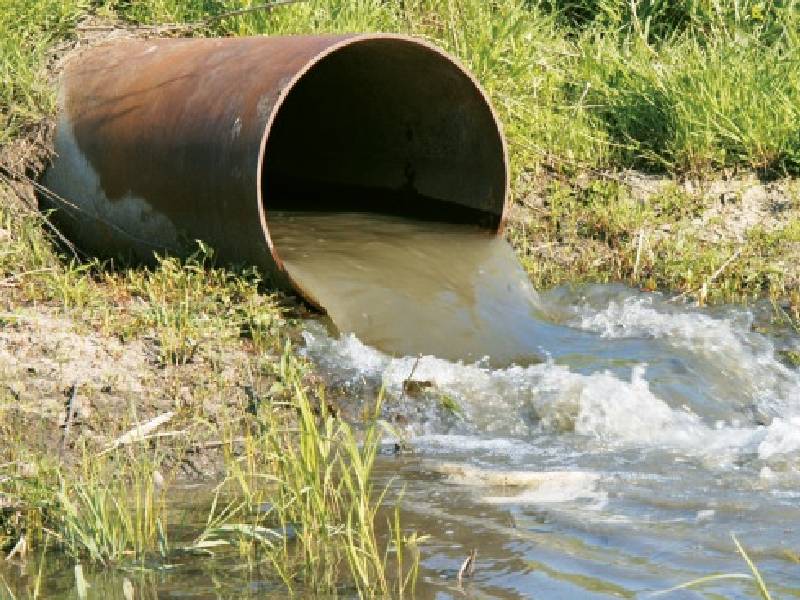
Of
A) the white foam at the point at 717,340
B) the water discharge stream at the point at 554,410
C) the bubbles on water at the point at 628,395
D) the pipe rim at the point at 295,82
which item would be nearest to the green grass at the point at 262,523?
the water discharge stream at the point at 554,410

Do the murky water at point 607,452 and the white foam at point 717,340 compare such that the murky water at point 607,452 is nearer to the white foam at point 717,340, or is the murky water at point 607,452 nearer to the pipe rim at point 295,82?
the white foam at point 717,340

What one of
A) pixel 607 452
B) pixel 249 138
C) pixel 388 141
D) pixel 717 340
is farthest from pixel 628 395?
pixel 388 141

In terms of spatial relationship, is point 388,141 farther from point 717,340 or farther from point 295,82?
point 717,340

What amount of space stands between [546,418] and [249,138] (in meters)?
1.66

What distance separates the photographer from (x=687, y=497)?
437cm

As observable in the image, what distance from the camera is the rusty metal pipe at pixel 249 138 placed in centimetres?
603

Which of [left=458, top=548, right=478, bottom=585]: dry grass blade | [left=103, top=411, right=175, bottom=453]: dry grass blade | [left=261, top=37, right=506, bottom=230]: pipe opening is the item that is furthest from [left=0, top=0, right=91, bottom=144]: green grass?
[left=458, top=548, right=478, bottom=585]: dry grass blade

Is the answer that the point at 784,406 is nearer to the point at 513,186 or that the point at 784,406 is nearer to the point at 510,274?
the point at 510,274

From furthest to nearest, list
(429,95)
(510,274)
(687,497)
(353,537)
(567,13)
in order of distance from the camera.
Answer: (567,13)
(429,95)
(510,274)
(687,497)
(353,537)

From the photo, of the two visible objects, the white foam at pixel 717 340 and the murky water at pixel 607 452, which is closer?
the murky water at pixel 607 452

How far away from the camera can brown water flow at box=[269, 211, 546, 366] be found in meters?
5.96

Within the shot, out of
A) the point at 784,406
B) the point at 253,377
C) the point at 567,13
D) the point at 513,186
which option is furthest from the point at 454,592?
the point at 567,13

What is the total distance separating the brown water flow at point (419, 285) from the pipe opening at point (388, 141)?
22cm

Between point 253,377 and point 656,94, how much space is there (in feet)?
11.3
